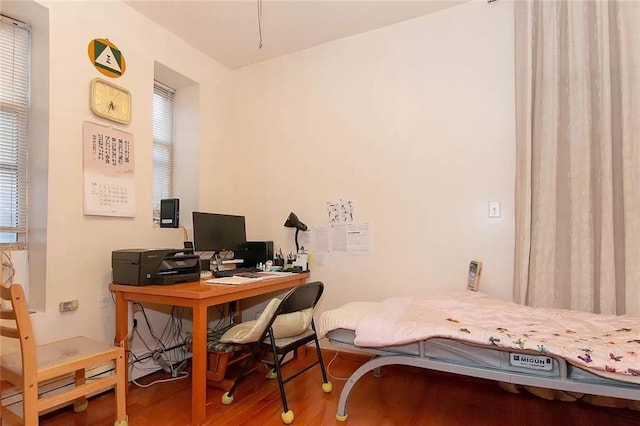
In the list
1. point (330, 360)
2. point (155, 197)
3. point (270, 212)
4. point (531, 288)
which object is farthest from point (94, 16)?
point (531, 288)

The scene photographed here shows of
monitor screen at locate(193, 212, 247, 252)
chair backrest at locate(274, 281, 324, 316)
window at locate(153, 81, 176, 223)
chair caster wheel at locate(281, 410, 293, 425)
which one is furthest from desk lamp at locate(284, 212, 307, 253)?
chair caster wheel at locate(281, 410, 293, 425)

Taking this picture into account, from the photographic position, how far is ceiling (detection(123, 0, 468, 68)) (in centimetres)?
258

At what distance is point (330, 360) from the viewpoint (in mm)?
2846

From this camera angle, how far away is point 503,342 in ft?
5.09

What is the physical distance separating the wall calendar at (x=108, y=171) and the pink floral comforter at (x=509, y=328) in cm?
159

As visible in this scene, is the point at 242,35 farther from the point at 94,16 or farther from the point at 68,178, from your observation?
the point at 68,178

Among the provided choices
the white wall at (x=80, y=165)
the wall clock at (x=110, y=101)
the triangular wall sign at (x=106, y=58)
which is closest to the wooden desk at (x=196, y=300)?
the white wall at (x=80, y=165)

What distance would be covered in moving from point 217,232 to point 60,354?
1244mm

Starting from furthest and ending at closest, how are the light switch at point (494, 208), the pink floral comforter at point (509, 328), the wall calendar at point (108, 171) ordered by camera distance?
1. the light switch at point (494, 208)
2. the wall calendar at point (108, 171)
3. the pink floral comforter at point (509, 328)

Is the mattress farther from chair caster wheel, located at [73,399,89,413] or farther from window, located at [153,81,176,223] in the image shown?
window, located at [153,81,176,223]

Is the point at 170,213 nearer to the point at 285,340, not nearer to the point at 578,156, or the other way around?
the point at 285,340

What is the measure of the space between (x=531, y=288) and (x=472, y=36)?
1782 mm

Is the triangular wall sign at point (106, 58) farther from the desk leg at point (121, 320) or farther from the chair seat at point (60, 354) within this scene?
the chair seat at point (60, 354)

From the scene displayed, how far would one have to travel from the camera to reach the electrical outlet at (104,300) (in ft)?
7.64
